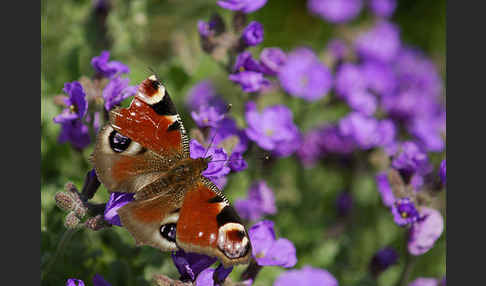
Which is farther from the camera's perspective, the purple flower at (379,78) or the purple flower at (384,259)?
the purple flower at (379,78)

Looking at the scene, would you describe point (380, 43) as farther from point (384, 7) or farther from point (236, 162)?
point (236, 162)

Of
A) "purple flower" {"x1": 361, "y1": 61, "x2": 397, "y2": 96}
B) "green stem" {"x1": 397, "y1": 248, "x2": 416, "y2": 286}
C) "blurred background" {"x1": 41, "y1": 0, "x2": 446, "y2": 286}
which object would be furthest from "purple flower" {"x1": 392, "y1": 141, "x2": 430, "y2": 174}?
"purple flower" {"x1": 361, "y1": 61, "x2": 397, "y2": 96}

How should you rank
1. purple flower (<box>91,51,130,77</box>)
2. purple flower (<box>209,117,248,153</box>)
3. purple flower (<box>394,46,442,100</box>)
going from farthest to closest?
purple flower (<box>394,46,442,100</box>) < purple flower (<box>209,117,248,153</box>) < purple flower (<box>91,51,130,77</box>)

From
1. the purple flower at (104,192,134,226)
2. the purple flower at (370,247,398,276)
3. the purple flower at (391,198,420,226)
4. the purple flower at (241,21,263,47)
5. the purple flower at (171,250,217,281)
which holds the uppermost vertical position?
the purple flower at (241,21,263,47)

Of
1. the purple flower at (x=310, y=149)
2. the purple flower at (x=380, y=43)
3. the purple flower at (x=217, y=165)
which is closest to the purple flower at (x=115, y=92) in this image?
the purple flower at (x=217, y=165)

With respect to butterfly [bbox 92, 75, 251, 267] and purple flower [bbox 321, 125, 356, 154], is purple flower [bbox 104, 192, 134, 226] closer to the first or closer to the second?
butterfly [bbox 92, 75, 251, 267]

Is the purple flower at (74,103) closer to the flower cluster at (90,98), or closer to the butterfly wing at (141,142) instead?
the flower cluster at (90,98)
